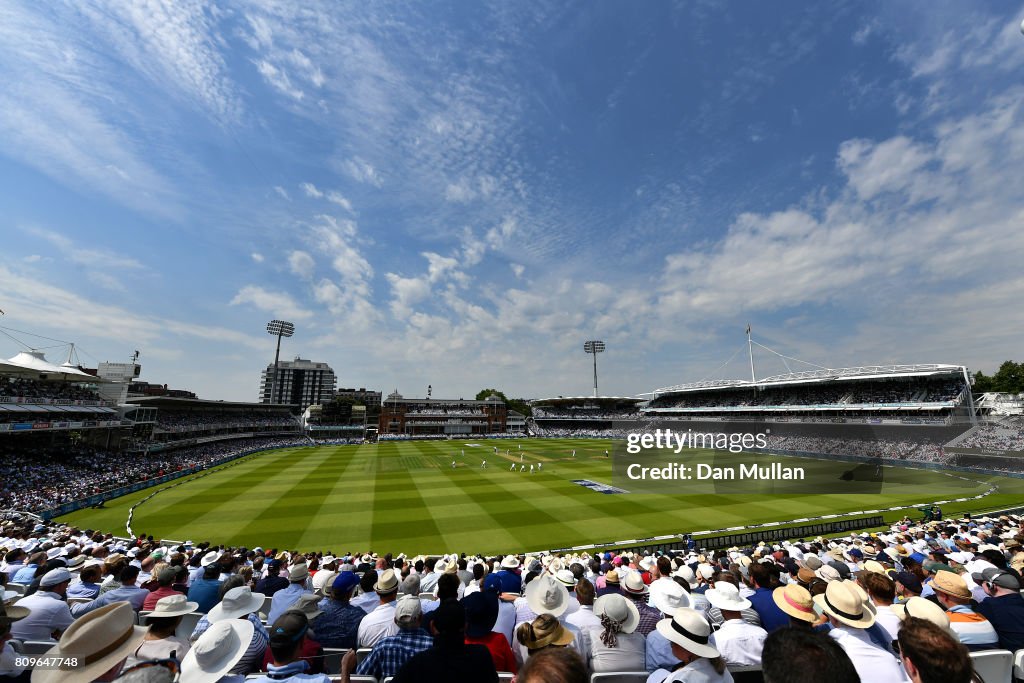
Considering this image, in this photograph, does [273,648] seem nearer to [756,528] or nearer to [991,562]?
[991,562]

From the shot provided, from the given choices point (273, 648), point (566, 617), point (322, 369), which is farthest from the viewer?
point (322, 369)

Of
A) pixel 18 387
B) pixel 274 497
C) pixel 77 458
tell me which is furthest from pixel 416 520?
pixel 18 387

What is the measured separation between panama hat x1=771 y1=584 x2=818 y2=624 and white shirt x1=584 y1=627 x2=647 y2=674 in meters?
1.65

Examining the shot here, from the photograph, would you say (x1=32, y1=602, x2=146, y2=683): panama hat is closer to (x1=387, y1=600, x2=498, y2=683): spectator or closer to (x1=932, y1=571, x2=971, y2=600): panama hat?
(x1=387, y1=600, x2=498, y2=683): spectator

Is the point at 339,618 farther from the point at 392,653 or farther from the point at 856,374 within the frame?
the point at 856,374

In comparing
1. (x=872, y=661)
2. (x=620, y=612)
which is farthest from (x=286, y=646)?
(x=872, y=661)

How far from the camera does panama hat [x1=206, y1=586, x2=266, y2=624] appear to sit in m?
5.24

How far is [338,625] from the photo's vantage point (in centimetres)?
→ 552

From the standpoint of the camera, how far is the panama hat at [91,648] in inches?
116

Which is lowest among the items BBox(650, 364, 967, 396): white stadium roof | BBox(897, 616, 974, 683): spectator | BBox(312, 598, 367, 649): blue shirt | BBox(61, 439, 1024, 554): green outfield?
BBox(61, 439, 1024, 554): green outfield

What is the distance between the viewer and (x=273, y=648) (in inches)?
149

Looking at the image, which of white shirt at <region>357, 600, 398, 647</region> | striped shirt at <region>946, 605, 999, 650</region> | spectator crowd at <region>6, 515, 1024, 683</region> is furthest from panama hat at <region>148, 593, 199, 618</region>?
striped shirt at <region>946, 605, 999, 650</region>

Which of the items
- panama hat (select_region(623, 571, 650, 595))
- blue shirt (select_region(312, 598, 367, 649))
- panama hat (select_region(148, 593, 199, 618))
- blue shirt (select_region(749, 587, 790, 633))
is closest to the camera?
panama hat (select_region(148, 593, 199, 618))

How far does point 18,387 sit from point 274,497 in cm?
2872
